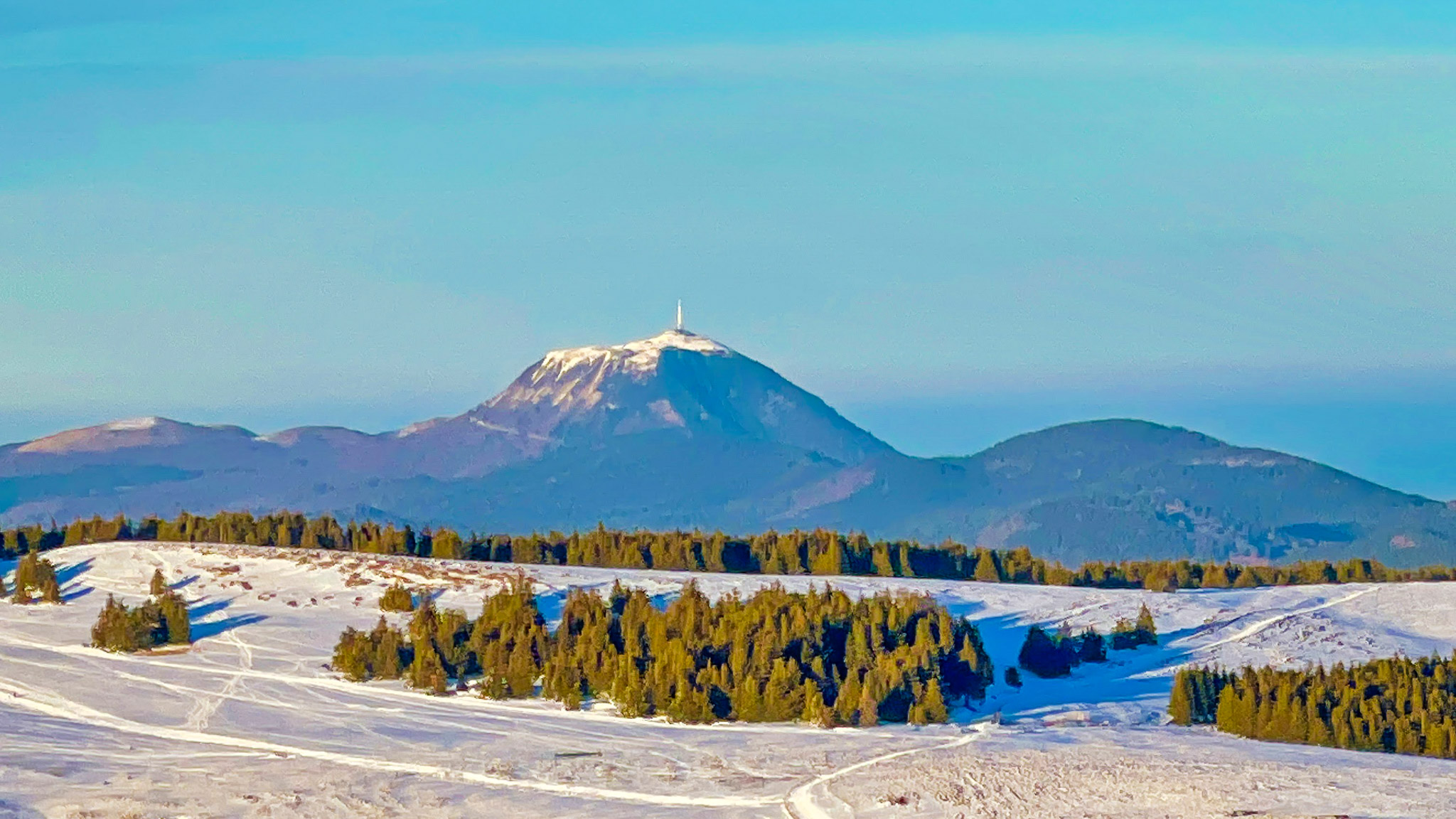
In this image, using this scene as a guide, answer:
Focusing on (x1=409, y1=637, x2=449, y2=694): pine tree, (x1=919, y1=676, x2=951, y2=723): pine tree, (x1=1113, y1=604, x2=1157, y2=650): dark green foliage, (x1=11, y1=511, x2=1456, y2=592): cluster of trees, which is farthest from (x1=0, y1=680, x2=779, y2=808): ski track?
(x1=1113, y1=604, x2=1157, y2=650): dark green foliage

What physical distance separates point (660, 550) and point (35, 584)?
19766 millimetres

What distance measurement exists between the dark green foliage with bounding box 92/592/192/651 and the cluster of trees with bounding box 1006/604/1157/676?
20.5 metres

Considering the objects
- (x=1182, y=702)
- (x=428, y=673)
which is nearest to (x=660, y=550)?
(x=428, y=673)

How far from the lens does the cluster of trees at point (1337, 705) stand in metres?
45.0

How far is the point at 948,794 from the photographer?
37.2 m

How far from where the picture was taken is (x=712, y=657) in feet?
160

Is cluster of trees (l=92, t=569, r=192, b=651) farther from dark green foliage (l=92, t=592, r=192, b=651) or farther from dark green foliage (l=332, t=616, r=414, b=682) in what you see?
dark green foliage (l=332, t=616, r=414, b=682)

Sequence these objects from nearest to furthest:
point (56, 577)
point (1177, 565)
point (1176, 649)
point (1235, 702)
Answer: point (1235, 702)
point (1176, 649)
point (56, 577)
point (1177, 565)

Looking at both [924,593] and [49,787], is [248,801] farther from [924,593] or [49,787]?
[924,593]

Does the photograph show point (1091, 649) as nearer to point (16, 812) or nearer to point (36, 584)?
point (16, 812)

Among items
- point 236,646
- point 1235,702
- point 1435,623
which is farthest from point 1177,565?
point 236,646

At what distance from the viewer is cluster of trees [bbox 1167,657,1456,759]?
45.0m

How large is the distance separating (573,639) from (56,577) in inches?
733

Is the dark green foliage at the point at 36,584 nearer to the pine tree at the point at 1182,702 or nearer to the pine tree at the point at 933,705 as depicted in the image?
the pine tree at the point at 933,705
